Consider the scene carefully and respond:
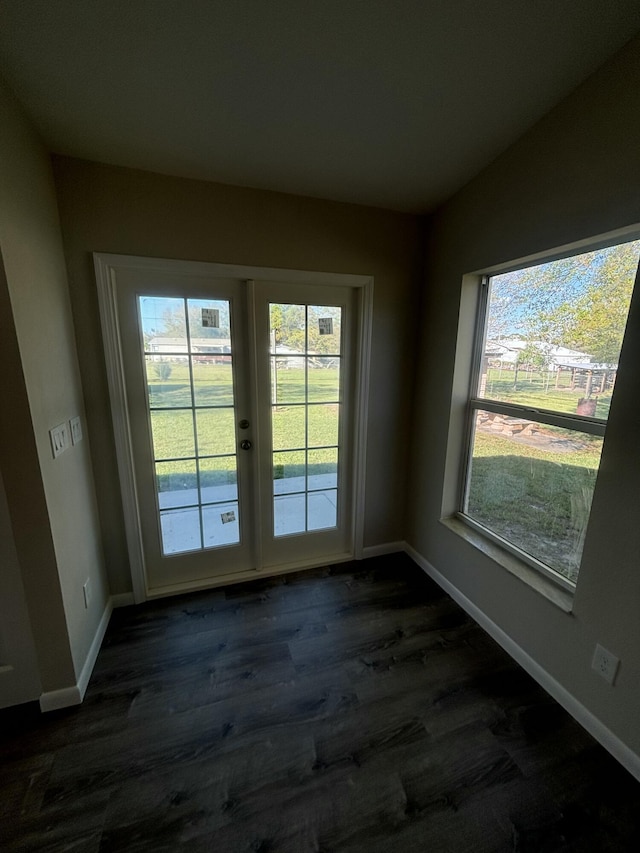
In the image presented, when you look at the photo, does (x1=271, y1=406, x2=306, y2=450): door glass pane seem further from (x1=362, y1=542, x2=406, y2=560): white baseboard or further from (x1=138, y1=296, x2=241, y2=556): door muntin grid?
(x1=362, y1=542, x2=406, y2=560): white baseboard

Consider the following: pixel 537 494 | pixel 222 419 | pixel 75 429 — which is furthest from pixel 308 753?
pixel 75 429

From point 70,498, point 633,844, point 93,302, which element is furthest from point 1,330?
point 633,844

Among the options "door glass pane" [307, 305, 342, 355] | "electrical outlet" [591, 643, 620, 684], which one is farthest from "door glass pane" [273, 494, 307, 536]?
"electrical outlet" [591, 643, 620, 684]

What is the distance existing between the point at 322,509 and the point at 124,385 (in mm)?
1486

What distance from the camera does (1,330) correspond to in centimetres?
114

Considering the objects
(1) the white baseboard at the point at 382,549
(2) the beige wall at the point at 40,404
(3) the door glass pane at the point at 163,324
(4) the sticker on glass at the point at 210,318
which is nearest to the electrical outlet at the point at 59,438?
(2) the beige wall at the point at 40,404

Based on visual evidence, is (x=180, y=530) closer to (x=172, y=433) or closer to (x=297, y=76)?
(x=172, y=433)

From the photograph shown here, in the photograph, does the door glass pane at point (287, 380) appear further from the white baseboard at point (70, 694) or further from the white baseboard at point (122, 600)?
the white baseboard at point (70, 694)

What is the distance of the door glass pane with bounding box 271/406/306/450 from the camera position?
2162 millimetres

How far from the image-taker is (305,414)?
2217 mm

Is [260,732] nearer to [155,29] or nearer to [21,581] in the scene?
[21,581]

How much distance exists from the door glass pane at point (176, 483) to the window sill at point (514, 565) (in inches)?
63.6

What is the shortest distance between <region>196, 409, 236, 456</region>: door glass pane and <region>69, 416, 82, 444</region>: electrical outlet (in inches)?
22.7

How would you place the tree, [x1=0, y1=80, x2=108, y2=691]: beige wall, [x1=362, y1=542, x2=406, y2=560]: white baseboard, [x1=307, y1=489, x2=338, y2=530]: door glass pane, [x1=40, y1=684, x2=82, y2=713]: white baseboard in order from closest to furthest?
[x1=0, y1=80, x2=108, y2=691]: beige wall, the tree, [x1=40, y1=684, x2=82, y2=713]: white baseboard, [x1=307, y1=489, x2=338, y2=530]: door glass pane, [x1=362, y1=542, x2=406, y2=560]: white baseboard
